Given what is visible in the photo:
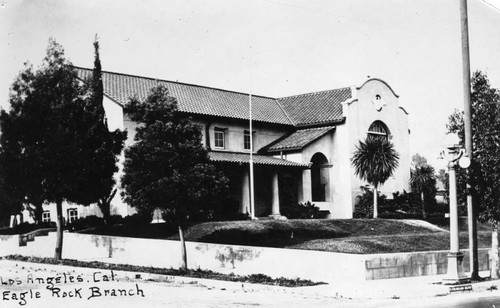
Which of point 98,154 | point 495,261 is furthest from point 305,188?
point 495,261

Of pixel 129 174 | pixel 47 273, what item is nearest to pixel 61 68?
pixel 129 174

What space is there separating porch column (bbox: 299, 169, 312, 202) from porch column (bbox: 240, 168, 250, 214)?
441 cm

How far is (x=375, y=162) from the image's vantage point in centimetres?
3778

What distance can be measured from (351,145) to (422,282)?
23098mm

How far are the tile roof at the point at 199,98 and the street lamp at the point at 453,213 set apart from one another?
18.8 meters

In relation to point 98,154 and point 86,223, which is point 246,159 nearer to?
point 86,223

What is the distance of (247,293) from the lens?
15766 mm

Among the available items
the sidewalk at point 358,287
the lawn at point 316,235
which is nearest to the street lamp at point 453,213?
the sidewalk at point 358,287

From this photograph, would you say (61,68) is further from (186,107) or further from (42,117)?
(186,107)

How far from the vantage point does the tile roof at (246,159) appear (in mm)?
Result: 34769

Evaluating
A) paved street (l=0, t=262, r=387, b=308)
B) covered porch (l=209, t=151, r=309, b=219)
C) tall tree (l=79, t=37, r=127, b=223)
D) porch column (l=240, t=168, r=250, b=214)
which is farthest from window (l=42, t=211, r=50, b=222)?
paved street (l=0, t=262, r=387, b=308)

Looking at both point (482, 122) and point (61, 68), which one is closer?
point (482, 122)

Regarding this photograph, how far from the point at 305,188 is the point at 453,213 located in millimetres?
23022

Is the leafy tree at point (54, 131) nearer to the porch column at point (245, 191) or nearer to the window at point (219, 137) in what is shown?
the porch column at point (245, 191)
